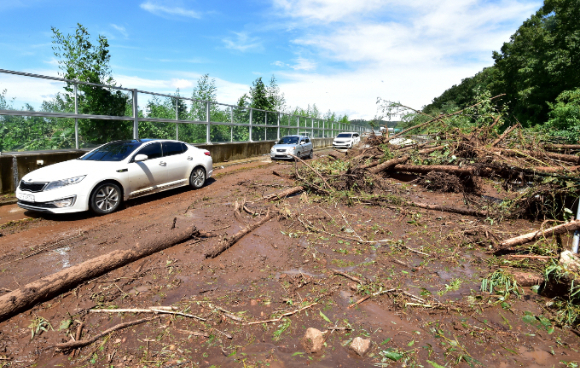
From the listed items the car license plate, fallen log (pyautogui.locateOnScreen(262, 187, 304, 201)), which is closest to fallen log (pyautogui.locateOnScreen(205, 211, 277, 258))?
fallen log (pyautogui.locateOnScreen(262, 187, 304, 201))

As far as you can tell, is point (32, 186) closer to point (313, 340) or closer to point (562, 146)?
point (313, 340)

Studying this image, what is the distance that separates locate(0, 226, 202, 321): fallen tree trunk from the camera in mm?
3518

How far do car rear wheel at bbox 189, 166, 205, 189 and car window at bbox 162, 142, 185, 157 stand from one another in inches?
30.5

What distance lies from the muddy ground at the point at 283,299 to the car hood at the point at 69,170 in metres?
0.90

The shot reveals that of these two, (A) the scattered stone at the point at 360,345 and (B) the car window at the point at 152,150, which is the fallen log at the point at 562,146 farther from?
(B) the car window at the point at 152,150

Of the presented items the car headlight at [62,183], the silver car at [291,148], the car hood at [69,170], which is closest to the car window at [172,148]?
the car hood at [69,170]

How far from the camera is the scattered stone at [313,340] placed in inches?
126

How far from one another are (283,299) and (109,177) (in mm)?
5488

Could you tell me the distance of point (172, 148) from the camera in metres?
9.76

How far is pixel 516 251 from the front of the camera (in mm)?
5531

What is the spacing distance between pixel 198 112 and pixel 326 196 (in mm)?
9868

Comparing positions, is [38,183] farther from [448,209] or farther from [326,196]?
[448,209]

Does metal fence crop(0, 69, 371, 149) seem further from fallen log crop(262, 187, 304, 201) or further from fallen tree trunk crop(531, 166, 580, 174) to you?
fallen tree trunk crop(531, 166, 580, 174)

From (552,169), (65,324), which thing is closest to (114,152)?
(65,324)
